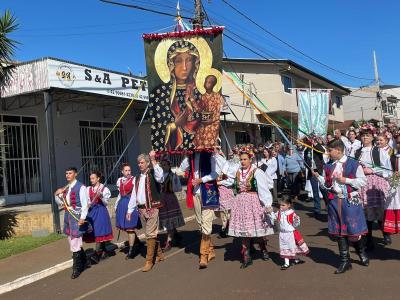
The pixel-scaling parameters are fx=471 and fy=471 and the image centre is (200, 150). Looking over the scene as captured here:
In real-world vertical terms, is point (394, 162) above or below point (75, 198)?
above

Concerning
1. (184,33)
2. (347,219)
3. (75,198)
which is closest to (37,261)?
(75,198)

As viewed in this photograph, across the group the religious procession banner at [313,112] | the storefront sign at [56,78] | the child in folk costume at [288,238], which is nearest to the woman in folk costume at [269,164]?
the religious procession banner at [313,112]

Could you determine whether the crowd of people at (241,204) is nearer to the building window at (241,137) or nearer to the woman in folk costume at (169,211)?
the woman in folk costume at (169,211)

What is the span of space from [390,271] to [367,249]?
4.05 feet

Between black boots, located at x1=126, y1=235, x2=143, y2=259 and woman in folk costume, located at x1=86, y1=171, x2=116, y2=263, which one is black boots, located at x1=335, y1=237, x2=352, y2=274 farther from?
woman in folk costume, located at x1=86, y1=171, x2=116, y2=263

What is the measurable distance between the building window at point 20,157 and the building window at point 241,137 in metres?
14.2

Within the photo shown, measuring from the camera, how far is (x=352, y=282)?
5.78 m

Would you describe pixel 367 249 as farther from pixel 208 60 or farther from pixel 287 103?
pixel 287 103

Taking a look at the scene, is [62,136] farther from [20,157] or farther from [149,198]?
[149,198]

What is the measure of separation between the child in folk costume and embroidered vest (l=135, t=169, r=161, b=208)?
73.2 inches

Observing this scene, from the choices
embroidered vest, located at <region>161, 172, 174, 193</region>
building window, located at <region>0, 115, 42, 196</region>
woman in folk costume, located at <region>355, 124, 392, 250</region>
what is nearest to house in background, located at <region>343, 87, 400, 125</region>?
building window, located at <region>0, 115, 42, 196</region>

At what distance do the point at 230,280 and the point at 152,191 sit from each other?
2051 millimetres

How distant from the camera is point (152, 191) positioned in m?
7.63

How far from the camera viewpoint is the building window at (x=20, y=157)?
1334 centimetres
